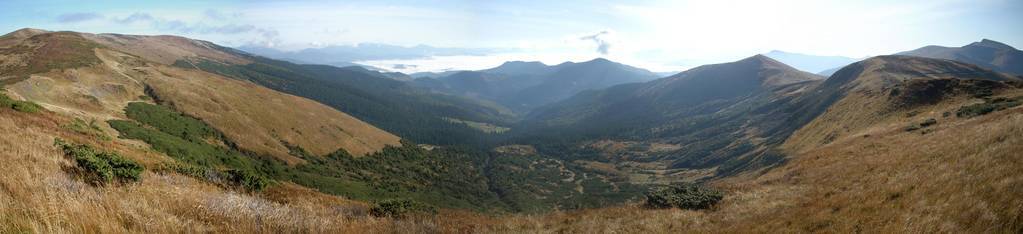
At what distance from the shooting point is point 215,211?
27.8 ft

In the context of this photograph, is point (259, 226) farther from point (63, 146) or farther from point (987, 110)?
point (987, 110)

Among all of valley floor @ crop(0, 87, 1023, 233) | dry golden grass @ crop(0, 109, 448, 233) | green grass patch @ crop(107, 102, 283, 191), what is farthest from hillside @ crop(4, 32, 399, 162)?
dry golden grass @ crop(0, 109, 448, 233)

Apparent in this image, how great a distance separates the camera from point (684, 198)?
870 inches

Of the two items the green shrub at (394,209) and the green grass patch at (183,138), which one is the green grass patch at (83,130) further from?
the green shrub at (394,209)

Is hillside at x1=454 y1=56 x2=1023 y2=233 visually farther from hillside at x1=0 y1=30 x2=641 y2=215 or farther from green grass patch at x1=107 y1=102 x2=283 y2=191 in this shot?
green grass patch at x1=107 y1=102 x2=283 y2=191

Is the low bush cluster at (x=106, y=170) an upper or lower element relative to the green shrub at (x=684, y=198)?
upper

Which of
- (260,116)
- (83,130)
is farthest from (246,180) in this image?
(260,116)

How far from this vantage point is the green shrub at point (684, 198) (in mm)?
21500

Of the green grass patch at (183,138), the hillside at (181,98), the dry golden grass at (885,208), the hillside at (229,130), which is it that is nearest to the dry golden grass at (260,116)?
the hillside at (181,98)

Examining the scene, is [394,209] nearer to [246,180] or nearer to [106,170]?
[246,180]

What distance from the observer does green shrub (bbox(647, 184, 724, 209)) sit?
21.5 meters

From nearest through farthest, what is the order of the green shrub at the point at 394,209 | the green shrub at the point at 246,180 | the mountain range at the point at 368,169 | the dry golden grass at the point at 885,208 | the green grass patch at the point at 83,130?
the mountain range at the point at 368,169 < the dry golden grass at the point at 885,208 < the green shrub at the point at 394,209 < the green shrub at the point at 246,180 < the green grass patch at the point at 83,130

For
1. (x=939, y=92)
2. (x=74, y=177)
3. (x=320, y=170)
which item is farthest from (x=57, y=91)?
(x=939, y=92)

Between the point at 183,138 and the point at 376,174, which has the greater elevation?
the point at 183,138
